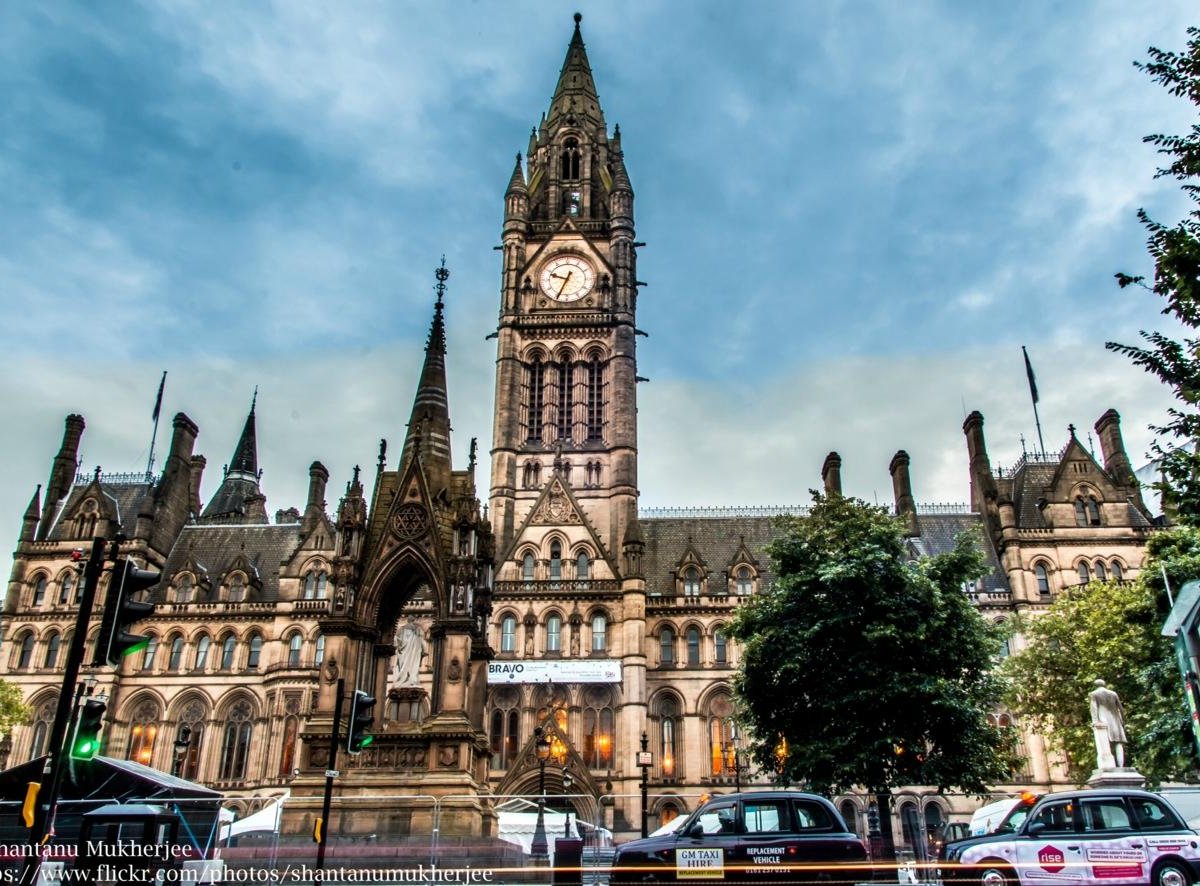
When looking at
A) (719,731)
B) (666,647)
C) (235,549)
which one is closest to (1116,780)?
(719,731)

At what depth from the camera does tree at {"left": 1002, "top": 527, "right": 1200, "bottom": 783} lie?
27.9 m

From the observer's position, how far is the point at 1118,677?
108ft

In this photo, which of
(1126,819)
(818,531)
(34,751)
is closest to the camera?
(1126,819)

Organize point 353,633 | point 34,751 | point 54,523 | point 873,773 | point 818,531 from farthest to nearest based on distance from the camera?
point 54,523 < point 34,751 < point 818,531 < point 873,773 < point 353,633

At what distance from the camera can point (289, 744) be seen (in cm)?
4722

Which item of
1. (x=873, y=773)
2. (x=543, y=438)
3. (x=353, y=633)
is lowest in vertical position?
(x=873, y=773)

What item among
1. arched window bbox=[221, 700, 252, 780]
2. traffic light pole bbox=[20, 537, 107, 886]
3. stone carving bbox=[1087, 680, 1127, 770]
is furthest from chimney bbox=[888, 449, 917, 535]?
traffic light pole bbox=[20, 537, 107, 886]

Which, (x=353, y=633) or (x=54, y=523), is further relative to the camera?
(x=54, y=523)

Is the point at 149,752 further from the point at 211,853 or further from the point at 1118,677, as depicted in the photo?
the point at 1118,677

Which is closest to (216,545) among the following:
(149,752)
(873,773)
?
(149,752)

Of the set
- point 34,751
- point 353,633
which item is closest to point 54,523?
point 34,751

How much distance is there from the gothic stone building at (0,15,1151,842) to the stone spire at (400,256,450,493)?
15934 mm

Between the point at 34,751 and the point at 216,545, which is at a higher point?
the point at 216,545

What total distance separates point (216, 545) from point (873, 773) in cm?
4412
